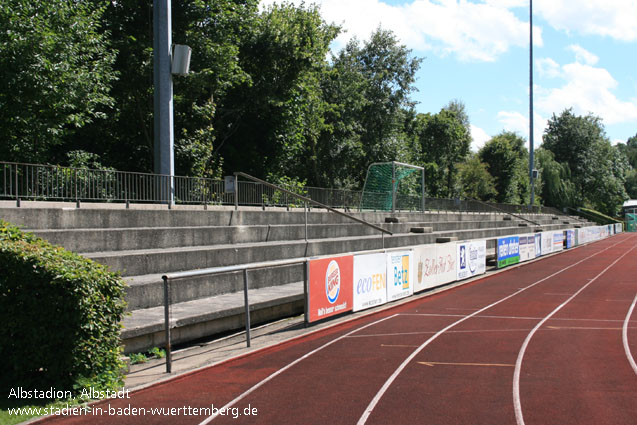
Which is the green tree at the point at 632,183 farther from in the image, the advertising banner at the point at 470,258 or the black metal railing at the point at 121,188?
the black metal railing at the point at 121,188

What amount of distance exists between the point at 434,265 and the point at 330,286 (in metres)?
7.09

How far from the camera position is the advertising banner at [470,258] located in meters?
21.0

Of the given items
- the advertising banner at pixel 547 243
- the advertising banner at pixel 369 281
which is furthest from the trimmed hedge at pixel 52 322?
the advertising banner at pixel 547 243

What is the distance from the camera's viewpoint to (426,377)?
8.00 meters

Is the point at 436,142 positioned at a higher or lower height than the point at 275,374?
higher

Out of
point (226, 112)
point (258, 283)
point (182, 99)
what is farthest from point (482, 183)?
point (258, 283)

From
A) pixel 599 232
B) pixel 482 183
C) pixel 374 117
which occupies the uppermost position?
pixel 374 117

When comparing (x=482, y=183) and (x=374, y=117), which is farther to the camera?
(x=482, y=183)

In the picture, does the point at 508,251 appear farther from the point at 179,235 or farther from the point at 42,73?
the point at 42,73

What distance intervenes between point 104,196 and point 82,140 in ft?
35.3

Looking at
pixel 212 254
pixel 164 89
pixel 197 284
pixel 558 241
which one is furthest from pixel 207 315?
pixel 558 241

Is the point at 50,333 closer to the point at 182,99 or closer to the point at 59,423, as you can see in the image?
the point at 59,423

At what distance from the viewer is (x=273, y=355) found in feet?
31.3

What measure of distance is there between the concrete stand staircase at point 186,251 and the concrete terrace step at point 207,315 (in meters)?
0.02
